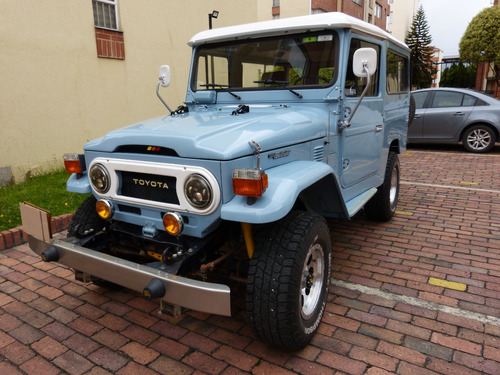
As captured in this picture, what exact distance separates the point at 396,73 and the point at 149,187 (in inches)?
140

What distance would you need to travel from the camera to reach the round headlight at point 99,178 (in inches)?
102

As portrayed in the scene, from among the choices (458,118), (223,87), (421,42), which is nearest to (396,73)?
(223,87)

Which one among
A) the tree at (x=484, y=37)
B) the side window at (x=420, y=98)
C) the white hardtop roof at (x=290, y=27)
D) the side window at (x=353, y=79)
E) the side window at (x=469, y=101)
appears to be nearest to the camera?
the white hardtop roof at (x=290, y=27)

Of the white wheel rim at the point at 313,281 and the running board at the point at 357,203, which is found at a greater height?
the running board at the point at 357,203

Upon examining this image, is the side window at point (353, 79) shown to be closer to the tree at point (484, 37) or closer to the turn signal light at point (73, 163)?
the turn signal light at point (73, 163)

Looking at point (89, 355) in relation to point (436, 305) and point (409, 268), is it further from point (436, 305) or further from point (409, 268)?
point (409, 268)

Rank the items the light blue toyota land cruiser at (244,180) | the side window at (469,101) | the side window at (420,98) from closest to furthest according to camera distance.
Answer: the light blue toyota land cruiser at (244,180)
the side window at (469,101)
the side window at (420,98)

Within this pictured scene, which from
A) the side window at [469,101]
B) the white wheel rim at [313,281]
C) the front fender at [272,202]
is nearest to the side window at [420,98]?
the side window at [469,101]

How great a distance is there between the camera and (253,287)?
2.22m

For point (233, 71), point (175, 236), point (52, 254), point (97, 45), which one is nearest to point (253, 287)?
point (175, 236)

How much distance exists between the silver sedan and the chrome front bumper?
9393 mm

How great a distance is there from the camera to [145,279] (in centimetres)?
215

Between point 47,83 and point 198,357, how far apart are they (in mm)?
5875

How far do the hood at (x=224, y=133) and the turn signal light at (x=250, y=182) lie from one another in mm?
129
